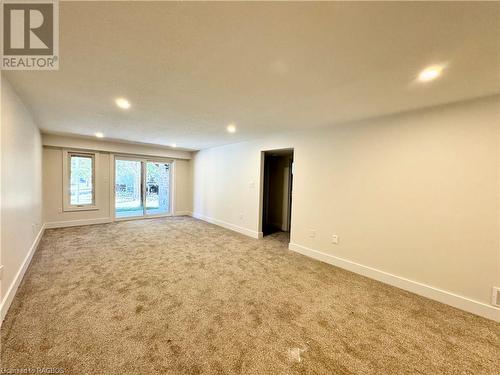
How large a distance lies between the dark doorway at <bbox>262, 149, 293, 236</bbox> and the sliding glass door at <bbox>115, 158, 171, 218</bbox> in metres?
3.39

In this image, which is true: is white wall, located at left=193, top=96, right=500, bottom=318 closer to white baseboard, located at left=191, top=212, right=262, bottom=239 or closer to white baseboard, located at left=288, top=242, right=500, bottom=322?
white baseboard, located at left=288, top=242, right=500, bottom=322

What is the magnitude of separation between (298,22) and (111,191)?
618 cm

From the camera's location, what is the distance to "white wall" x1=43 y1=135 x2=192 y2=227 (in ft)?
16.0

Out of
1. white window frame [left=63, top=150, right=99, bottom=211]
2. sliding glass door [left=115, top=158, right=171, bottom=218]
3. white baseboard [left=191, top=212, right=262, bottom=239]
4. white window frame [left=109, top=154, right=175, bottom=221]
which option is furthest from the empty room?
sliding glass door [left=115, top=158, right=171, bottom=218]

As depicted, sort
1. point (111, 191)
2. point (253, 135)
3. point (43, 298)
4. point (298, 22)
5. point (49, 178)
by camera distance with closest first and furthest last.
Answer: point (298, 22) < point (43, 298) < point (253, 135) < point (49, 178) < point (111, 191)

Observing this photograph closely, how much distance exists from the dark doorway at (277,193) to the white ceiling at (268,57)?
9.09ft

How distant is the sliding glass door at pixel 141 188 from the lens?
19.7 ft

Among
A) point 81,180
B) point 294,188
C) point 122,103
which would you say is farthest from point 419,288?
point 81,180

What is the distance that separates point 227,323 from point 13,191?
2.66 m

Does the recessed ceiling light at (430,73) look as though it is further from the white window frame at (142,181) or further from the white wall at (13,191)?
the white window frame at (142,181)

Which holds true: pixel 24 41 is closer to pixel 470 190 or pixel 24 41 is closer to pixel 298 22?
pixel 298 22

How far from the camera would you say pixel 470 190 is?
2203 millimetres

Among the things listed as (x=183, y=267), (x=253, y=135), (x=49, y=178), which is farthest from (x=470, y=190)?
(x=49, y=178)

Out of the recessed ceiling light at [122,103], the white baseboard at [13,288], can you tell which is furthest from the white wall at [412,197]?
the white baseboard at [13,288]
